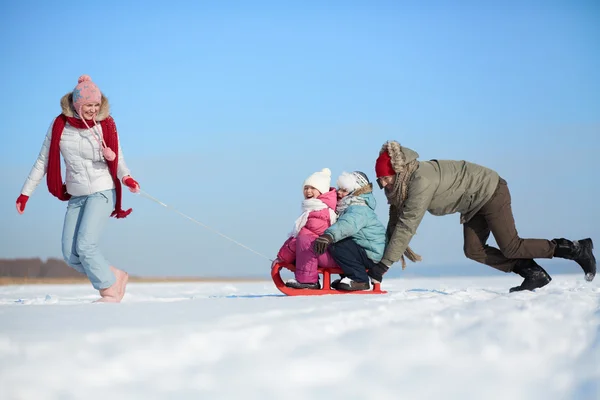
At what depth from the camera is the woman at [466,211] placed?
17.3 feet

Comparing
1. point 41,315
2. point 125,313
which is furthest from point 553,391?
point 41,315

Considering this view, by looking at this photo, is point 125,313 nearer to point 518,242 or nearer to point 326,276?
point 326,276

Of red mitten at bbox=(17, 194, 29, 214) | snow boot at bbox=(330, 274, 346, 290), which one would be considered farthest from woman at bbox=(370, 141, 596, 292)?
red mitten at bbox=(17, 194, 29, 214)

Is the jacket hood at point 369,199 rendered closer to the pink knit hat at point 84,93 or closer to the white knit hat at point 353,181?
the white knit hat at point 353,181

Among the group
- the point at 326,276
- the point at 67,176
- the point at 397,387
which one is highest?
the point at 67,176

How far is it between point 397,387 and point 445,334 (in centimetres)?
62

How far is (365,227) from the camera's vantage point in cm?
552

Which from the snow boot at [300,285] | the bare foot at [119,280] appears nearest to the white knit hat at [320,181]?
the snow boot at [300,285]

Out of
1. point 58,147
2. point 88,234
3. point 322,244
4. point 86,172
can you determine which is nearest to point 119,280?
point 88,234

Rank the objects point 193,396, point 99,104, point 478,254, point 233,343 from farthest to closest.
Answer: point 478,254 → point 99,104 → point 233,343 → point 193,396

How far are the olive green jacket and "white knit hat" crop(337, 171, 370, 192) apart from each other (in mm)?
384

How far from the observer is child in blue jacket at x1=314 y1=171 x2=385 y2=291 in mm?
5445

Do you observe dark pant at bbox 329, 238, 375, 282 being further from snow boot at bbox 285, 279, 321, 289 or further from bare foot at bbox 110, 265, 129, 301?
bare foot at bbox 110, 265, 129, 301

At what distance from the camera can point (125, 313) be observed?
11.7 feet
